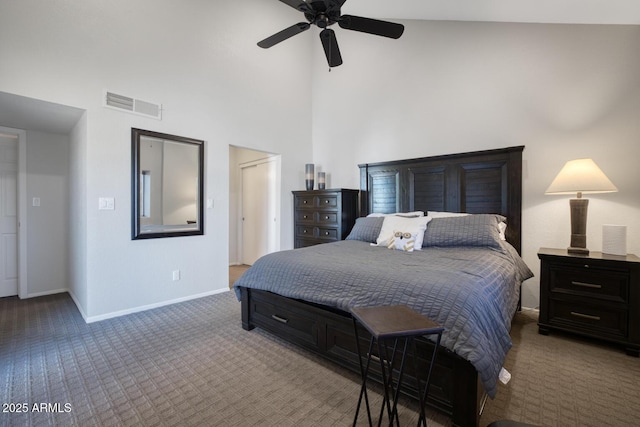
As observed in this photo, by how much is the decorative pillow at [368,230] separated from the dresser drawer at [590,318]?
1.65 meters

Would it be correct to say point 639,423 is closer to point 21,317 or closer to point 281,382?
point 281,382

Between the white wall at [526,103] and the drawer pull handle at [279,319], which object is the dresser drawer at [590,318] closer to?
the white wall at [526,103]

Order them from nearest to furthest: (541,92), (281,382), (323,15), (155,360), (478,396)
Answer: (478,396)
(281,382)
(155,360)
(323,15)
(541,92)

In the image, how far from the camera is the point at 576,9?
2344 millimetres

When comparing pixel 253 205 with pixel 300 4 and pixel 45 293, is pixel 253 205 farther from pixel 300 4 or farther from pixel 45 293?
pixel 300 4

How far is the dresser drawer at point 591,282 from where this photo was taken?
2.11m

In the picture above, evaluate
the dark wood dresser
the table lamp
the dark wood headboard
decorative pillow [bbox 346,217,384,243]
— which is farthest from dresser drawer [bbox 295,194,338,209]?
the table lamp

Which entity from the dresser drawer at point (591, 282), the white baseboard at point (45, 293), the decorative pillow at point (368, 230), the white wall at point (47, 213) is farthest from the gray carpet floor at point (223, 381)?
the decorative pillow at point (368, 230)

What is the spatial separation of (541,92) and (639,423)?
2725 mm

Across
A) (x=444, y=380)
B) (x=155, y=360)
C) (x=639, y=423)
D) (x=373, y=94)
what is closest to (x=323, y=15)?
(x=373, y=94)

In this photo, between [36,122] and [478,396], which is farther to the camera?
[36,122]

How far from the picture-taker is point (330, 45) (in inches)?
101

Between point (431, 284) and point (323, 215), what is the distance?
267 cm

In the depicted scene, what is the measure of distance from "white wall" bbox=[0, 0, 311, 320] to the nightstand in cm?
351
